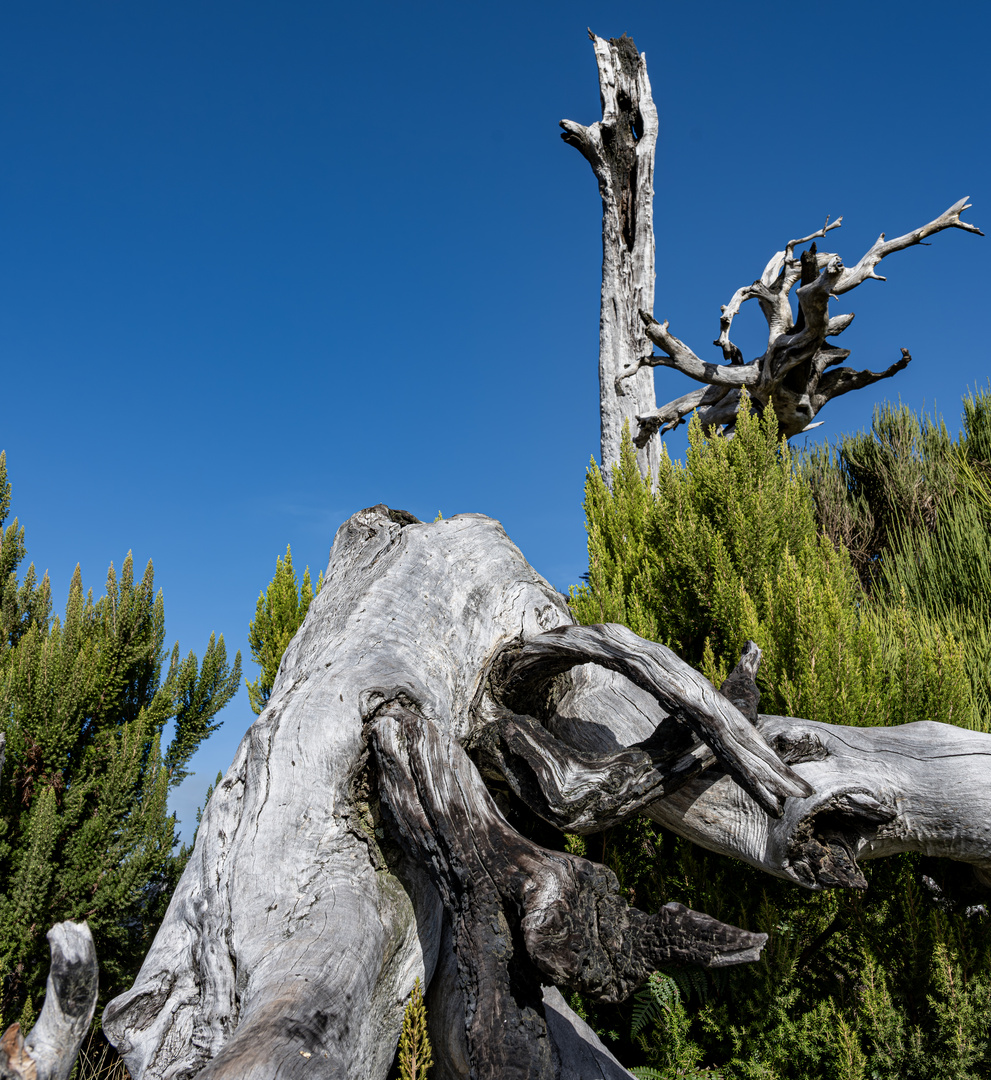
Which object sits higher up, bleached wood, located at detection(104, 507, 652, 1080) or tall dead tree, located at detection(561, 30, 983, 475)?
tall dead tree, located at detection(561, 30, 983, 475)

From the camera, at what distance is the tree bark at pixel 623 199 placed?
951 cm

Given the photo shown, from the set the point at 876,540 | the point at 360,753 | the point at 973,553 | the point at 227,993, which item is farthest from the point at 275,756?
the point at 876,540

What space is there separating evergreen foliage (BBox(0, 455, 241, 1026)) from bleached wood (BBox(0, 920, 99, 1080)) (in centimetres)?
386

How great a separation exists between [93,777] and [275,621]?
2.13 metres

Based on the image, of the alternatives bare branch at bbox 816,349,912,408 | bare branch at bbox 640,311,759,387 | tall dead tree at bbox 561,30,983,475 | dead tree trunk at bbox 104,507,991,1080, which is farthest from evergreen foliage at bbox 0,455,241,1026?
bare branch at bbox 816,349,912,408

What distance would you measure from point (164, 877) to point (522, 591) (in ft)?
16.7

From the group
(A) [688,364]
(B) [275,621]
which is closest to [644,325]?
(A) [688,364]

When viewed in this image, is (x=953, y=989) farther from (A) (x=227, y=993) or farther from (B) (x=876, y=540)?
(B) (x=876, y=540)

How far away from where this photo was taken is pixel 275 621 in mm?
7668

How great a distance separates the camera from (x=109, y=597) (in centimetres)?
724

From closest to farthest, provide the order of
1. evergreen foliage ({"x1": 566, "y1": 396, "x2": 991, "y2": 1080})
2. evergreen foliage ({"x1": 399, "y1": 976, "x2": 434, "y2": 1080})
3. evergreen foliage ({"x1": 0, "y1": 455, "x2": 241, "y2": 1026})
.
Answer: evergreen foliage ({"x1": 399, "y1": 976, "x2": 434, "y2": 1080}), evergreen foliage ({"x1": 566, "y1": 396, "x2": 991, "y2": 1080}), evergreen foliage ({"x1": 0, "y1": 455, "x2": 241, "y2": 1026})

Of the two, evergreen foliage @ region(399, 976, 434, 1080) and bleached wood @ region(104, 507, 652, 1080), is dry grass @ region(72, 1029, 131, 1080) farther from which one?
evergreen foliage @ region(399, 976, 434, 1080)

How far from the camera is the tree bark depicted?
951 centimetres

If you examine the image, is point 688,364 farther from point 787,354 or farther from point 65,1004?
point 65,1004
